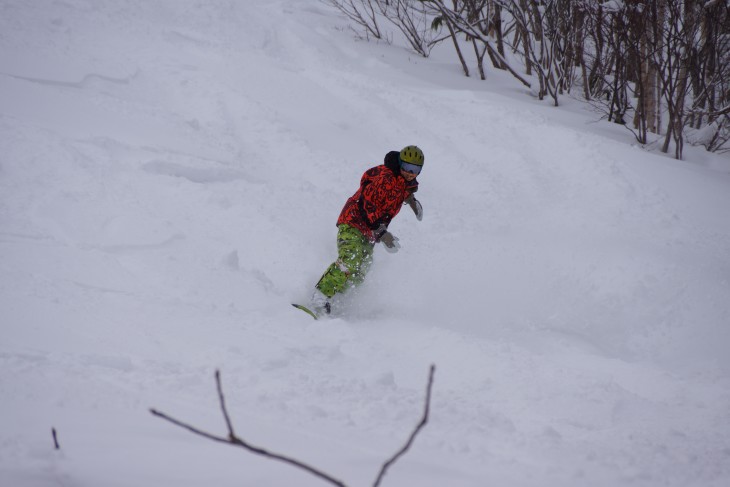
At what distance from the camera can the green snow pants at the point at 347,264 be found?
4082 mm

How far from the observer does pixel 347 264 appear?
4117mm

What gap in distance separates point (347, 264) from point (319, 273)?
18.4 inches

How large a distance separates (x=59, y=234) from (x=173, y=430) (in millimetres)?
2571

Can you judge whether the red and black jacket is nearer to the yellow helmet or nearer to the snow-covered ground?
the yellow helmet

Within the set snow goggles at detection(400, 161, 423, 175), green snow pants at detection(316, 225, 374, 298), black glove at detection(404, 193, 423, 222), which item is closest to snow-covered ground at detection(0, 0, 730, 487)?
green snow pants at detection(316, 225, 374, 298)

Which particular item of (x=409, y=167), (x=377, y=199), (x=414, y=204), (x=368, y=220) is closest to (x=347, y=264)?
(x=368, y=220)

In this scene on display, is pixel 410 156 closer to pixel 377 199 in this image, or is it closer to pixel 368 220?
pixel 377 199

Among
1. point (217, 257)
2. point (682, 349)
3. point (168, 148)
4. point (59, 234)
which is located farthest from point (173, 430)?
point (168, 148)

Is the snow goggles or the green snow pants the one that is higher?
the snow goggles

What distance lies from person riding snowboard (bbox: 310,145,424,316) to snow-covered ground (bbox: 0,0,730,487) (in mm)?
236

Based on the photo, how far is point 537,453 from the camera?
208 cm

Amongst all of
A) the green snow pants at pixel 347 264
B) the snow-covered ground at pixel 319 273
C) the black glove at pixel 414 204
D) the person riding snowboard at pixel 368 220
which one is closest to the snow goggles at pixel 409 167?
the person riding snowboard at pixel 368 220

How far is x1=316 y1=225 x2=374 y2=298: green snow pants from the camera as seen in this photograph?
161 inches

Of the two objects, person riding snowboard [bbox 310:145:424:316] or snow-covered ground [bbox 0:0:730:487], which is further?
person riding snowboard [bbox 310:145:424:316]
